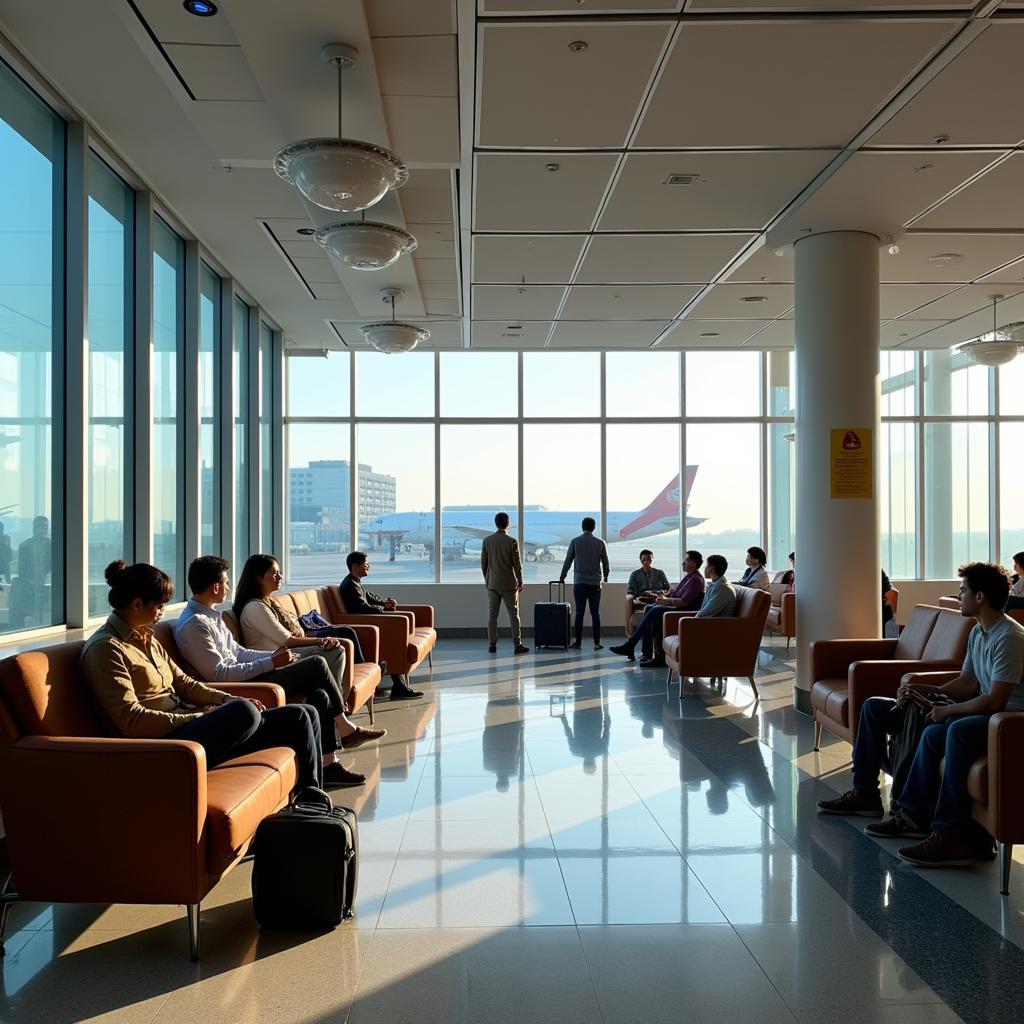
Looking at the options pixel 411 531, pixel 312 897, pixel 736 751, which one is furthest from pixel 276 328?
pixel 312 897

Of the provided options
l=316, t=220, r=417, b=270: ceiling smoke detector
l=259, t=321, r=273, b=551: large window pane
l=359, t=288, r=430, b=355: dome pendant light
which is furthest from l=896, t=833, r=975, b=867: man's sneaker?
l=259, t=321, r=273, b=551: large window pane

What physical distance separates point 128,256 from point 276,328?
492 cm

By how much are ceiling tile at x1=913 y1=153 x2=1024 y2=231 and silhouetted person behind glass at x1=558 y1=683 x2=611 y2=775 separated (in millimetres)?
4489

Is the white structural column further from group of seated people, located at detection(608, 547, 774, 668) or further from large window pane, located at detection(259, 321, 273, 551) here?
large window pane, located at detection(259, 321, 273, 551)

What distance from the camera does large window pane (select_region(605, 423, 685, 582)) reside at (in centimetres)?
1409

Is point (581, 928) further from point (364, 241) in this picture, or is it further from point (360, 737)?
point (364, 241)

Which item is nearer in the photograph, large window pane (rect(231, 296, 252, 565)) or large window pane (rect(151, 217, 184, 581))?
large window pane (rect(151, 217, 184, 581))

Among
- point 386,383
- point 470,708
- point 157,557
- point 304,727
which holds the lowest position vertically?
point 470,708

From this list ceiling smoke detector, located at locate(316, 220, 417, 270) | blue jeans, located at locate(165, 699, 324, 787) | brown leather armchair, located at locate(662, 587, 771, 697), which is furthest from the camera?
brown leather armchair, located at locate(662, 587, 771, 697)

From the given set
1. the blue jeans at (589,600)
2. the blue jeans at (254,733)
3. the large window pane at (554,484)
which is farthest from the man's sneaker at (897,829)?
the large window pane at (554,484)

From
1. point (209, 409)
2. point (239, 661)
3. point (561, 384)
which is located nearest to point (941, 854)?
point (239, 661)

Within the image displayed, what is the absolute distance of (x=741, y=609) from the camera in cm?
868

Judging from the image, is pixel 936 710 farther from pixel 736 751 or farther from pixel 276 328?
pixel 276 328

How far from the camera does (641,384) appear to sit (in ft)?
46.3
